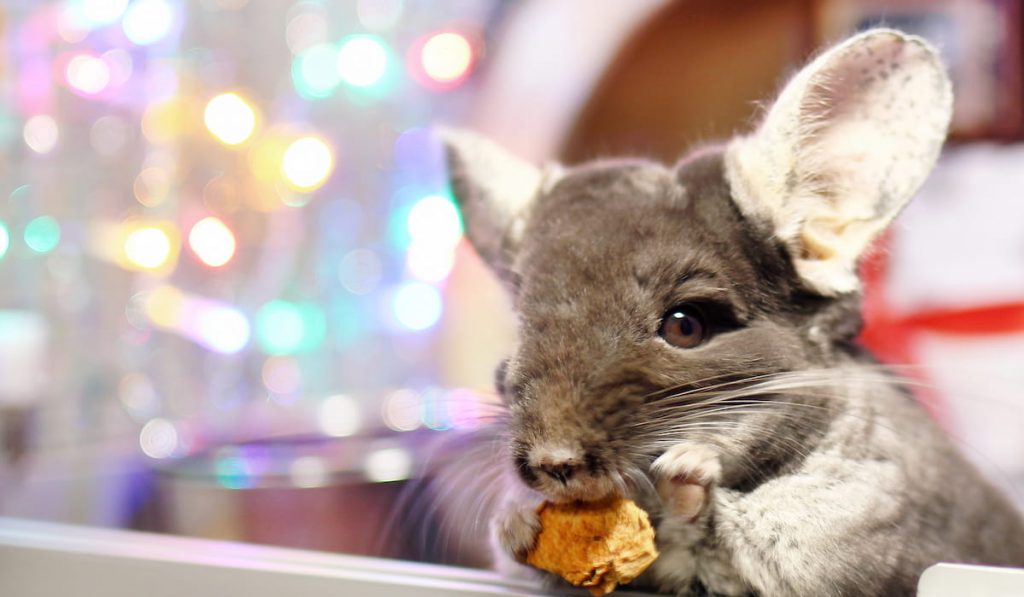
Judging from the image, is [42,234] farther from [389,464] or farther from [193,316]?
[389,464]

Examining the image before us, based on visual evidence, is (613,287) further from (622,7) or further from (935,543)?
(622,7)

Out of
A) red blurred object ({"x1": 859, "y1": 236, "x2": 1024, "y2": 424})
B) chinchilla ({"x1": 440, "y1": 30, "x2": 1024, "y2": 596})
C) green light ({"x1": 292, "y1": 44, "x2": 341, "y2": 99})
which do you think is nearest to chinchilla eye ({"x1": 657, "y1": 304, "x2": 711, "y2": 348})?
chinchilla ({"x1": 440, "y1": 30, "x2": 1024, "y2": 596})

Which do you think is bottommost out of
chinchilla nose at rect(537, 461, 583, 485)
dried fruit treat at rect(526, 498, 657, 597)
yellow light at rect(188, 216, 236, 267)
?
dried fruit treat at rect(526, 498, 657, 597)

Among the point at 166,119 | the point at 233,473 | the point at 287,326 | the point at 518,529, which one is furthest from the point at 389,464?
the point at 166,119

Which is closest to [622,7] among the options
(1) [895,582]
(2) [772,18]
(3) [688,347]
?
(2) [772,18]

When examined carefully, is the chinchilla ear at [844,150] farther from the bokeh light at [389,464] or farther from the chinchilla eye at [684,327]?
the bokeh light at [389,464]

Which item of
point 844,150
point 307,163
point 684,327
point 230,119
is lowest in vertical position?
point 684,327

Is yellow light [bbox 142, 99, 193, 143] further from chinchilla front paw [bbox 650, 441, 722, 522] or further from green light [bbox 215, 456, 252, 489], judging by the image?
chinchilla front paw [bbox 650, 441, 722, 522]
